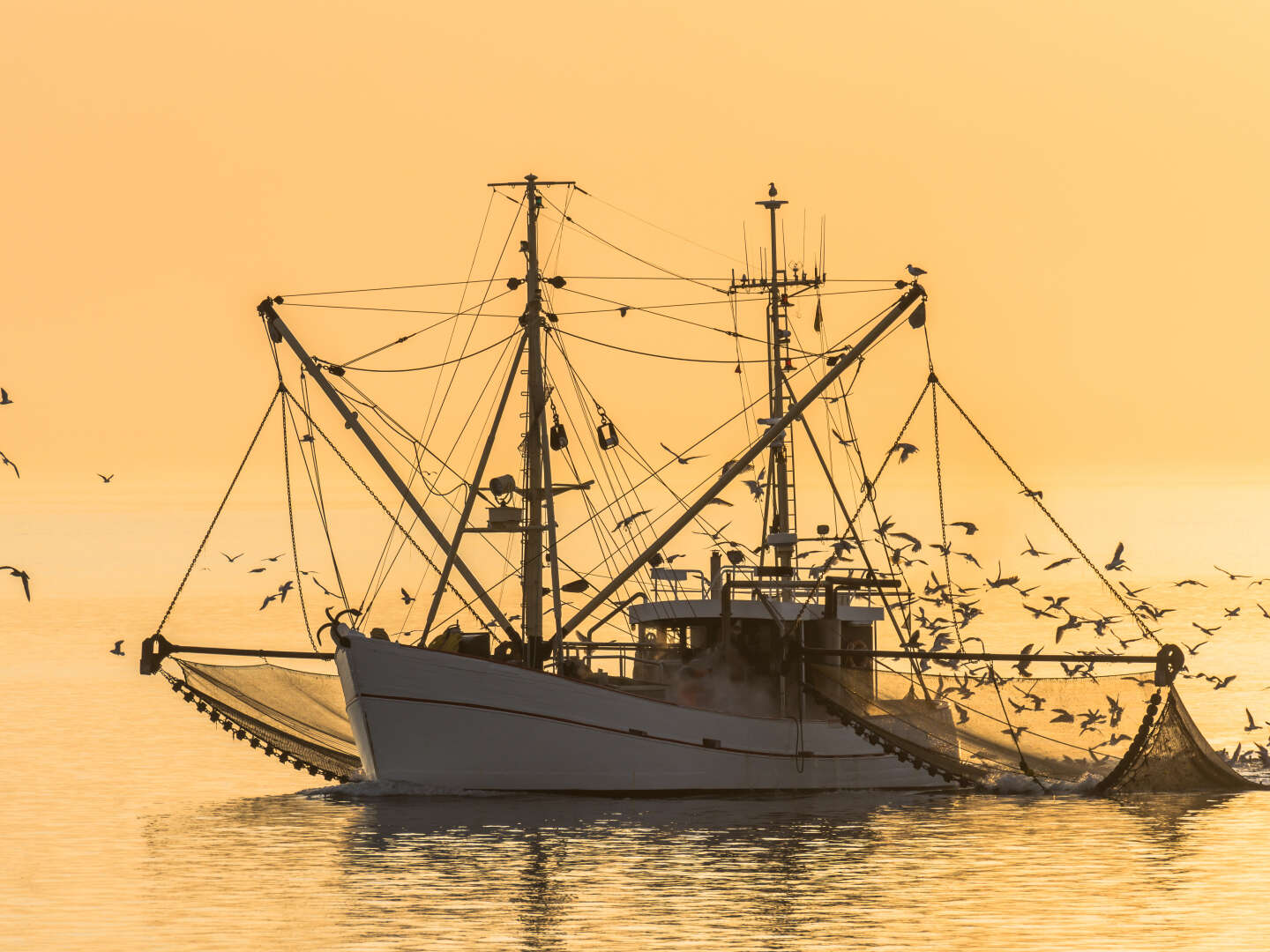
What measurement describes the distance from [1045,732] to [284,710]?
1642 centimetres

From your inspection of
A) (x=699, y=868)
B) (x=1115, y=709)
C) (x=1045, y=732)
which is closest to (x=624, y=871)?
(x=699, y=868)

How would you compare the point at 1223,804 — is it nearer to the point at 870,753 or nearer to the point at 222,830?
the point at 870,753

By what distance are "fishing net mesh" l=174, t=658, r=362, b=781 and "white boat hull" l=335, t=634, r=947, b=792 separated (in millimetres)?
2947

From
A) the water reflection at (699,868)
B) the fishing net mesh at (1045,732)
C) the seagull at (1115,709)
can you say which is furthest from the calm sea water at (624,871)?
the seagull at (1115,709)

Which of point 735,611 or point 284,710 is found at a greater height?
point 735,611

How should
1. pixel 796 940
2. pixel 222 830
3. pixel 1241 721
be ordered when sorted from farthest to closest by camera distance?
1. pixel 1241 721
2. pixel 222 830
3. pixel 796 940

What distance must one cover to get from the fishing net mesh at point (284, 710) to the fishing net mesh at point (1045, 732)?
10.6 meters

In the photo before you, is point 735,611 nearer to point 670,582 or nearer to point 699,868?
point 670,582

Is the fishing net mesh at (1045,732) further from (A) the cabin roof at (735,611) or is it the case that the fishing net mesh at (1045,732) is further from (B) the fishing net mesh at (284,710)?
(B) the fishing net mesh at (284,710)

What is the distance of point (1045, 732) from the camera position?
48.0m

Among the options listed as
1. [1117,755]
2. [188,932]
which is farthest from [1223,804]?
[188,932]

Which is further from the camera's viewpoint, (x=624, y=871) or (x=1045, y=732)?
(x=1045, y=732)

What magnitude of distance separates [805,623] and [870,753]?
10.7ft

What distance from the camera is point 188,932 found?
33.9 meters
